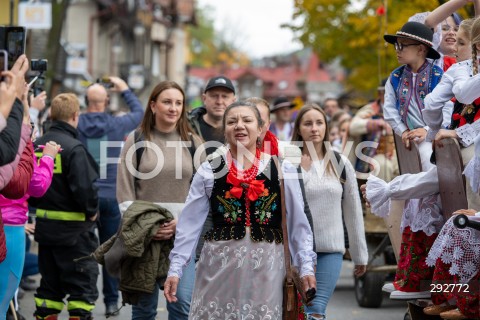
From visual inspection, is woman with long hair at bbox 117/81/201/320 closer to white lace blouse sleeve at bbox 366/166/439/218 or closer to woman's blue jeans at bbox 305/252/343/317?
woman's blue jeans at bbox 305/252/343/317

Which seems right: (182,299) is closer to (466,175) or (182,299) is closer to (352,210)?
(352,210)

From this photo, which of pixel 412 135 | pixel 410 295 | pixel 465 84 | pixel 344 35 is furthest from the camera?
pixel 344 35

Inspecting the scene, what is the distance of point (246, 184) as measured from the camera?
21.1 feet

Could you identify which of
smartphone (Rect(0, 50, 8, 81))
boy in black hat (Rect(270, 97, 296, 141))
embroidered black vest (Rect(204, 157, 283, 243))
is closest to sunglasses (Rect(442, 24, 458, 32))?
embroidered black vest (Rect(204, 157, 283, 243))

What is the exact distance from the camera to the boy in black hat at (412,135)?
7547mm

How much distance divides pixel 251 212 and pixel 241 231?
132mm

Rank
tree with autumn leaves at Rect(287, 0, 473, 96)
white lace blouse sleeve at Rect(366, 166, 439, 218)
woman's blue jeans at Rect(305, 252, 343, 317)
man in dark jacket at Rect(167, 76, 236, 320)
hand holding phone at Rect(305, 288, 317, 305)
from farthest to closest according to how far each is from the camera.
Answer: tree with autumn leaves at Rect(287, 0, 473, 96)
man in dark jacket at Rect(167, 76, 236, 320)
woman's blue jeans at Rect(305, 252, 343, 317)
white lace blouse sleeve at Rect(366, 166, 439, 218)
hand holding phone at Rect(305, 288, 317, 305)

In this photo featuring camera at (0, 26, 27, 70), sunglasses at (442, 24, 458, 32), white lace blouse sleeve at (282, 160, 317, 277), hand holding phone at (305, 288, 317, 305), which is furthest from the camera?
sunglasses at (442, 24, 458, 32)

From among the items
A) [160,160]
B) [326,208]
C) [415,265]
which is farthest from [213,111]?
[415,265]

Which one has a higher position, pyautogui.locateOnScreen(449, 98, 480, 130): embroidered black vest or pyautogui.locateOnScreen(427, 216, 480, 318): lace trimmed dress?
pyautogui.locateOnScreen(449, 98, 480, 130): embroidered black vest

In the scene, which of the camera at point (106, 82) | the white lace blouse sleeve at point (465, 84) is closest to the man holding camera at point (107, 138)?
the camera at point (106, 82)

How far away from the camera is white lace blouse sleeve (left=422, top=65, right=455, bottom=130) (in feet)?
22.9

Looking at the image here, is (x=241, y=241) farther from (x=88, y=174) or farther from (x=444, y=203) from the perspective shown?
(x=88, y=174)

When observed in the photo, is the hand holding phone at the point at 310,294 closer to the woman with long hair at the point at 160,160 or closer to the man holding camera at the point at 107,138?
the woman with long hair at the point at 160,160
